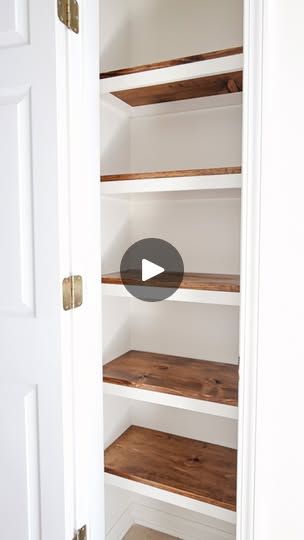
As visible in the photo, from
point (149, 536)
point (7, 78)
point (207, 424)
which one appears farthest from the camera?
point (149, 536)

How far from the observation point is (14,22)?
39.2 inches

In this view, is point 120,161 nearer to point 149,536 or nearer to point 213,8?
point 213,8

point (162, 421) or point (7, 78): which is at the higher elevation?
point (7, 78)

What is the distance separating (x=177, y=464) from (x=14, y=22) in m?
1.48

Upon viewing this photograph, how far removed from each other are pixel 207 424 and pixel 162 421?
202 millimetres

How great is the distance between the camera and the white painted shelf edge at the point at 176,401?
1.10 meters

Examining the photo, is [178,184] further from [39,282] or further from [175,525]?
[175,525]

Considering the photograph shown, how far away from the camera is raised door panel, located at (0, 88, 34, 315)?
1.02m

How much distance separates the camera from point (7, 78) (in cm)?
102

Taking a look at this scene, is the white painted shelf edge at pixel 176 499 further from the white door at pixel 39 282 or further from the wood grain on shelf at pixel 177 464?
the white door at pixel 39 282

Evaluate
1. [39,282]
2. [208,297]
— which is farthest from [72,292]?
[208,297]

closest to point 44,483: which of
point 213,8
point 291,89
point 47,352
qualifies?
point 47,352

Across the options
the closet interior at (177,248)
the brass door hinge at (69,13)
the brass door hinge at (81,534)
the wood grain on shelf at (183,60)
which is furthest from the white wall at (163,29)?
the brass door hinge at (81,534)
